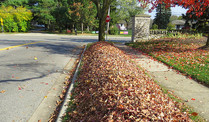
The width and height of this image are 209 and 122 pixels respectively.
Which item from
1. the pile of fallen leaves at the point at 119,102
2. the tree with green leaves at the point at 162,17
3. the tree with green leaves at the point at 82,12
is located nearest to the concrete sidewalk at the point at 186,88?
the pile of fallen leaves at the point at 119,102

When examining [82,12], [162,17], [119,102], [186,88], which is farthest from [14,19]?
[162,17]

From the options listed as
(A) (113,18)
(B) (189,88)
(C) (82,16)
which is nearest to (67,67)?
(B) (189,88)

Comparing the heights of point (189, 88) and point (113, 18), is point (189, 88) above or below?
below

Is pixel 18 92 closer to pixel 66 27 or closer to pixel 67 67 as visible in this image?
pixel 67 67

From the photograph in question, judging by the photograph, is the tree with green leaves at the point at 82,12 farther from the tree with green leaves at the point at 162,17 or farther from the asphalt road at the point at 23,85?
the asphalt road at the point at 23,85

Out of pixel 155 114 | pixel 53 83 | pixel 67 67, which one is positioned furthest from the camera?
pixel 67 67

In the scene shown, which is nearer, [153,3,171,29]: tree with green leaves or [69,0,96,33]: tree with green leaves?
[69,0,96,33]: tree with green leaves

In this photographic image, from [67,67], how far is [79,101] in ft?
13.4

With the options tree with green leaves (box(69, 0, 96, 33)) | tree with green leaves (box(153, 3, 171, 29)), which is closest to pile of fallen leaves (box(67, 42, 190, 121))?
tree with green leaves (box(69, 0, 96, 33))

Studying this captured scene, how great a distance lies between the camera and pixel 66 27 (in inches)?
1644

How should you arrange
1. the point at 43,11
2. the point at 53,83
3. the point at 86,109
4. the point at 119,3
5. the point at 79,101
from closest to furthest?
the point at 86,109 → the point at 79,101 → the point at 53,83 → the point at 43,11 → the point at 119,3

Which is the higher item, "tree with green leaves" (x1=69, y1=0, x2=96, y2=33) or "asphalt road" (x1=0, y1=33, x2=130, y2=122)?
"tree with green leaves" (x1=69, y1=0, x2=96, y2=33)

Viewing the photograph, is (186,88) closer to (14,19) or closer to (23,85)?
(23,85)

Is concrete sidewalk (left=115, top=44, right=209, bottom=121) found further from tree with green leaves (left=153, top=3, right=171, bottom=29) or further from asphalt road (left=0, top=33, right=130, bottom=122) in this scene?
tree with green leaves (left=153, top=3, right=171, bottom=29)
